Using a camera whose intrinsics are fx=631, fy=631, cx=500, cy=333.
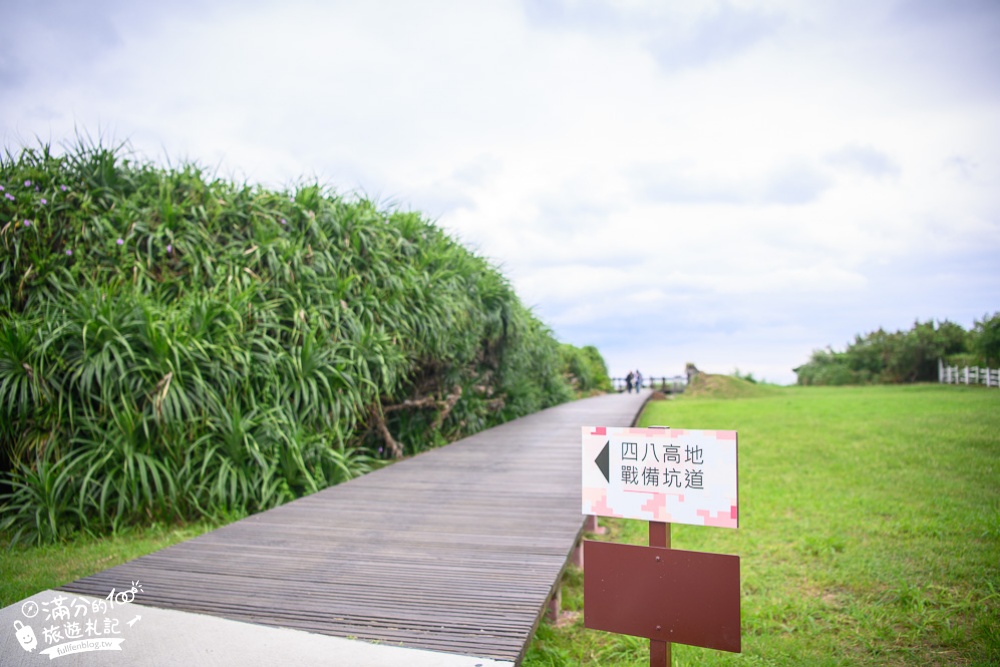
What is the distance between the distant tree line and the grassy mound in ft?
11.1

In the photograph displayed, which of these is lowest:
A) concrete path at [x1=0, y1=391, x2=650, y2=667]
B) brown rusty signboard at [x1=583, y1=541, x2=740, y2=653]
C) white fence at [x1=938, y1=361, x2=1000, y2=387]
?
concrete path at [x1=0, y1=391, x2=650, y2=667]

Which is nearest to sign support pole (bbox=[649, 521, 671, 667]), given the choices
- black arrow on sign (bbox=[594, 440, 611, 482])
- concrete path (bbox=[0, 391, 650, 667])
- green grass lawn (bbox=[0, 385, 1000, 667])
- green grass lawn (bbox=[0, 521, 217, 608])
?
black arrow on sign (bbox=[594, 440, 611, 482])

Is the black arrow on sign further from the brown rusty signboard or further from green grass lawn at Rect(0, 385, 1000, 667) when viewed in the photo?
green grass lawn at Rect(0, 385, 1000, 667)

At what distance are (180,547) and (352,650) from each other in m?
1.57

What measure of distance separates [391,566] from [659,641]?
131cm

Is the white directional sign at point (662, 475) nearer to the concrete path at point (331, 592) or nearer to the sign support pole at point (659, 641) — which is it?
the sign support pole at point (659, 641)

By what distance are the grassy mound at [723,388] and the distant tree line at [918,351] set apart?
338 centimetres

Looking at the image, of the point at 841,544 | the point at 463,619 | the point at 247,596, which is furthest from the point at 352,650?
the point at 841,544

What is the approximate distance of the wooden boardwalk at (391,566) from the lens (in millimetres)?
2240

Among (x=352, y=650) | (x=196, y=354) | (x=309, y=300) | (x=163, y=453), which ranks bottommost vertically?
(x=352, y=650)

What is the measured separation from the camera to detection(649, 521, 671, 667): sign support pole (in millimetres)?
Result: 1989

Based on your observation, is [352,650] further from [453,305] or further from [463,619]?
[453,305]

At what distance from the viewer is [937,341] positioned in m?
6.20

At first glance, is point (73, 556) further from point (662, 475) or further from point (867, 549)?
point (867, 549)
